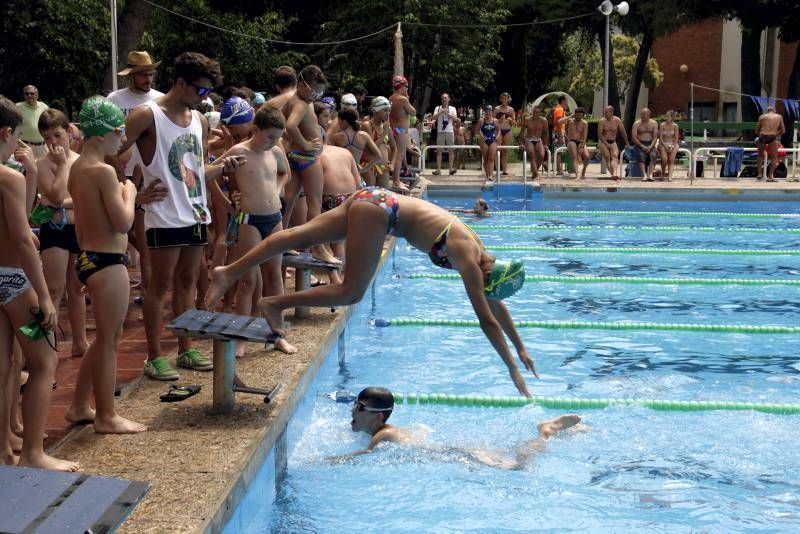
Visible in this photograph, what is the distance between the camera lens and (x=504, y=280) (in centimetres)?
495

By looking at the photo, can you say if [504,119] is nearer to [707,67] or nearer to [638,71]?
[638,71]

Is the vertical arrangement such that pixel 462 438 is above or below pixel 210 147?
below

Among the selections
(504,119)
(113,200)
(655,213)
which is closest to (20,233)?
(113,200)

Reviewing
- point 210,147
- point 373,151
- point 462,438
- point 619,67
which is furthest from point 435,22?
point 619,67

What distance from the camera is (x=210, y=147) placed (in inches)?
316

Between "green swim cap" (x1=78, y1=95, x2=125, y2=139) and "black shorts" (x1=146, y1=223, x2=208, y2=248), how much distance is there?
3.06 ft

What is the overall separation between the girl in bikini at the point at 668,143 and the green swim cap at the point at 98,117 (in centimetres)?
1730

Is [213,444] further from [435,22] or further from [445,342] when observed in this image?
[435,22]

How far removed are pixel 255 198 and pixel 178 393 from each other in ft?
4.87

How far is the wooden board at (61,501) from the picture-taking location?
2.56 meters

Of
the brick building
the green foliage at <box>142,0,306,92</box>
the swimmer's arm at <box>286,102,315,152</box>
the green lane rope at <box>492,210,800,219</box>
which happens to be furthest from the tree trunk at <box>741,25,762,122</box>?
the swimmer's arm at <box>286,102,315,152</box>

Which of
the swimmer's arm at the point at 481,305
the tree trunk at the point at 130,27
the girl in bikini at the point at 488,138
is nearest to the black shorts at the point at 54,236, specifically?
the swimmer's arm at the point at 481,305

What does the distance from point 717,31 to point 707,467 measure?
137 ft

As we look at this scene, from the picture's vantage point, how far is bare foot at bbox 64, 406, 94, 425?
4.48 meters
